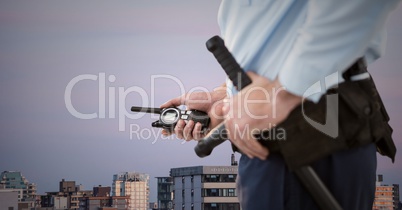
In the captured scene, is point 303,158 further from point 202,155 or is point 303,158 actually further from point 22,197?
point 22,197

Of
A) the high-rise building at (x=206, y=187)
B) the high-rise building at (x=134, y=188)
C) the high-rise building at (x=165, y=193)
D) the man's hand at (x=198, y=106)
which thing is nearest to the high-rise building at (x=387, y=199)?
the high-rise building at (x=206, y=187)

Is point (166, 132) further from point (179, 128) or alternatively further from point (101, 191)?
point (101, 191)

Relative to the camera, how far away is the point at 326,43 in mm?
1156

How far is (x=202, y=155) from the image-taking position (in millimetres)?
1302

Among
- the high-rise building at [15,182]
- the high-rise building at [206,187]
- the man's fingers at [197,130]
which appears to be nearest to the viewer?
the man's fingers at [197,130]

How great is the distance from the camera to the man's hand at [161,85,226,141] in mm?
1582

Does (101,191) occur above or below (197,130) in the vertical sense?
above

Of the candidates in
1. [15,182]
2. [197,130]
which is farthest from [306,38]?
[15,182]

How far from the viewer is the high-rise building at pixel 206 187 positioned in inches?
1897

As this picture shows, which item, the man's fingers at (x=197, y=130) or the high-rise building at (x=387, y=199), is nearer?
the man's fingers at (x=197, y=130)

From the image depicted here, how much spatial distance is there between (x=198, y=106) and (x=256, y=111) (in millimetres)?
576

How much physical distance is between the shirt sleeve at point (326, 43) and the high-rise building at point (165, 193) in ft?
162

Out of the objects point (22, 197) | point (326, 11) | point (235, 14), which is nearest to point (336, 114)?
point (326, 11)

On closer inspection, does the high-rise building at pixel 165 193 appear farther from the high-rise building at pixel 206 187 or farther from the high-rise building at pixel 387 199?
the high-rise building at pixel 387 199
